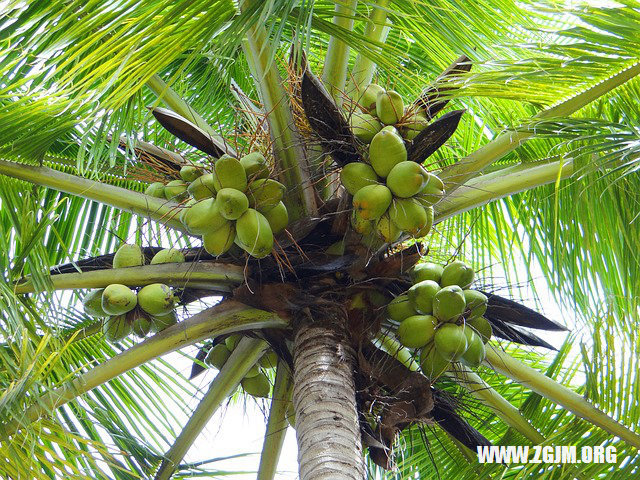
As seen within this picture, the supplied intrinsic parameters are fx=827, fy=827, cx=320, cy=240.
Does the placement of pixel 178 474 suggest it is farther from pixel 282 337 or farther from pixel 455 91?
pixel 455 91

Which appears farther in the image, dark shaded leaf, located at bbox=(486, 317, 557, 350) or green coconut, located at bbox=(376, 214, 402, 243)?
dark shaded leaf, located at bbox=(486, 317, 557, 350)

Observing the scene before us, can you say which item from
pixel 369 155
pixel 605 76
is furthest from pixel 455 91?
pixel 605 76

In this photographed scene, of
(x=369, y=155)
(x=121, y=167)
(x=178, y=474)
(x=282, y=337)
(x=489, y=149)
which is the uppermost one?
(x=121, y=167)

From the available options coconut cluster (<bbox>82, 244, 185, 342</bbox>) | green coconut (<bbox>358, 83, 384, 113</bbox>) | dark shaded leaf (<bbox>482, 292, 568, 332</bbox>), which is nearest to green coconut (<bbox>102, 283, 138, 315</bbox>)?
coconut cluster (<bbox>82, 244, 185, 342</bbox>)

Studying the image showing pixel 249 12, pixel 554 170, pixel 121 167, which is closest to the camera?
pixel 249 12

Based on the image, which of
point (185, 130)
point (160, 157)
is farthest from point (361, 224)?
point (160, 157)

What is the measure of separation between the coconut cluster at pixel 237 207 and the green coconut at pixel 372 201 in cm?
28

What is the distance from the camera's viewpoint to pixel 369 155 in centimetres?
250

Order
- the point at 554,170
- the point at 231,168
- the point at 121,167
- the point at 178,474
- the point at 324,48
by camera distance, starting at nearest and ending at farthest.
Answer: the point at 231,168
the point at 554,170
the point at 178,474
the point at 121,167
the point at 324,48

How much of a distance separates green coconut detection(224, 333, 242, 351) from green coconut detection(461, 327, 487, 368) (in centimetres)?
87

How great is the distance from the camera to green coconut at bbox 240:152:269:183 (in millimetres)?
2547

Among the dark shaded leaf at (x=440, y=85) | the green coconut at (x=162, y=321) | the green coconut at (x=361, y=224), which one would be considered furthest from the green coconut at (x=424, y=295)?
the green coconut at (x=162, y=321)

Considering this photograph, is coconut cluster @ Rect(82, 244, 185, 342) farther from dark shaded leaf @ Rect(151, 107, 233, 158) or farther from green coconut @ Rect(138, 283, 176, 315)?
dark shaded leaf @ Rect(151, 107, 233, 158)

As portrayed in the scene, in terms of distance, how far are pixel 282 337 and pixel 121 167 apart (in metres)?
1.17
